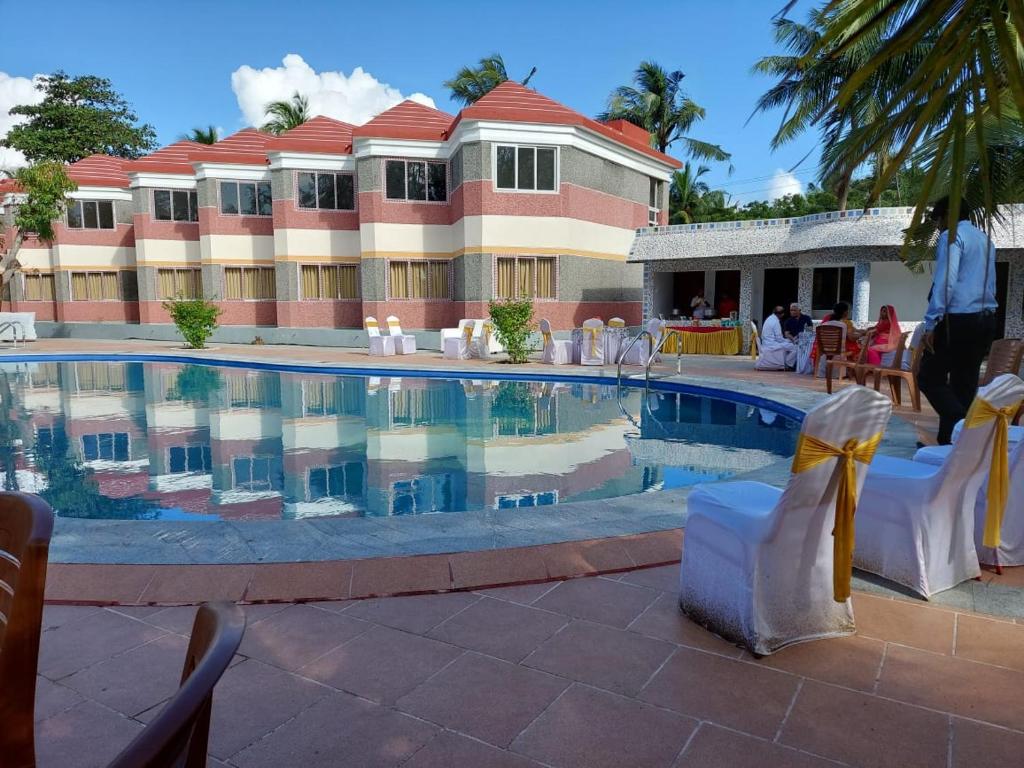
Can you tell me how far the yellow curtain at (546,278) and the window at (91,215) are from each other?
693 inches

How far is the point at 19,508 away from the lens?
4.82 feet

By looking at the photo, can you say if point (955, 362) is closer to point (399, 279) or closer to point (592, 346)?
point (592, 346)

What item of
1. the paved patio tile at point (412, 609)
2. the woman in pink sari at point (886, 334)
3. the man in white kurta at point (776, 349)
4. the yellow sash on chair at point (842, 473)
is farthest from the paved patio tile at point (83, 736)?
the man in white kurta at point (776, 349)

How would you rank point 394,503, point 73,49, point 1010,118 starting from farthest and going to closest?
point 73,49 → point 1010,118 → point 394,503

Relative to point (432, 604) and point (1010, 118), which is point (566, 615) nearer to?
point (432, 604)

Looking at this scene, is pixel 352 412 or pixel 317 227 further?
pixel 317 227

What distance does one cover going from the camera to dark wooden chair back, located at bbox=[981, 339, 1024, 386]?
22.5 ft

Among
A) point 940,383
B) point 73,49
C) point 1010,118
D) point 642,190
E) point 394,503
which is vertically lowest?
point 394,503

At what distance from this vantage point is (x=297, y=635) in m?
3.09

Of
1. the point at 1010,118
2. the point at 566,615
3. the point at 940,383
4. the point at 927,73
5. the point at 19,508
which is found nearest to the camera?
the point at 19,508

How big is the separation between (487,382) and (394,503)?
314 inches

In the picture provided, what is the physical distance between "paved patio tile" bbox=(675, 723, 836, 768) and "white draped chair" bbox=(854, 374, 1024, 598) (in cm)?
153

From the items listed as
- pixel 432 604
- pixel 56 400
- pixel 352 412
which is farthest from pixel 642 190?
pixel 432 604

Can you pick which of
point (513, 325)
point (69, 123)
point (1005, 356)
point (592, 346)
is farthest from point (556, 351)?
point (69, 123)
